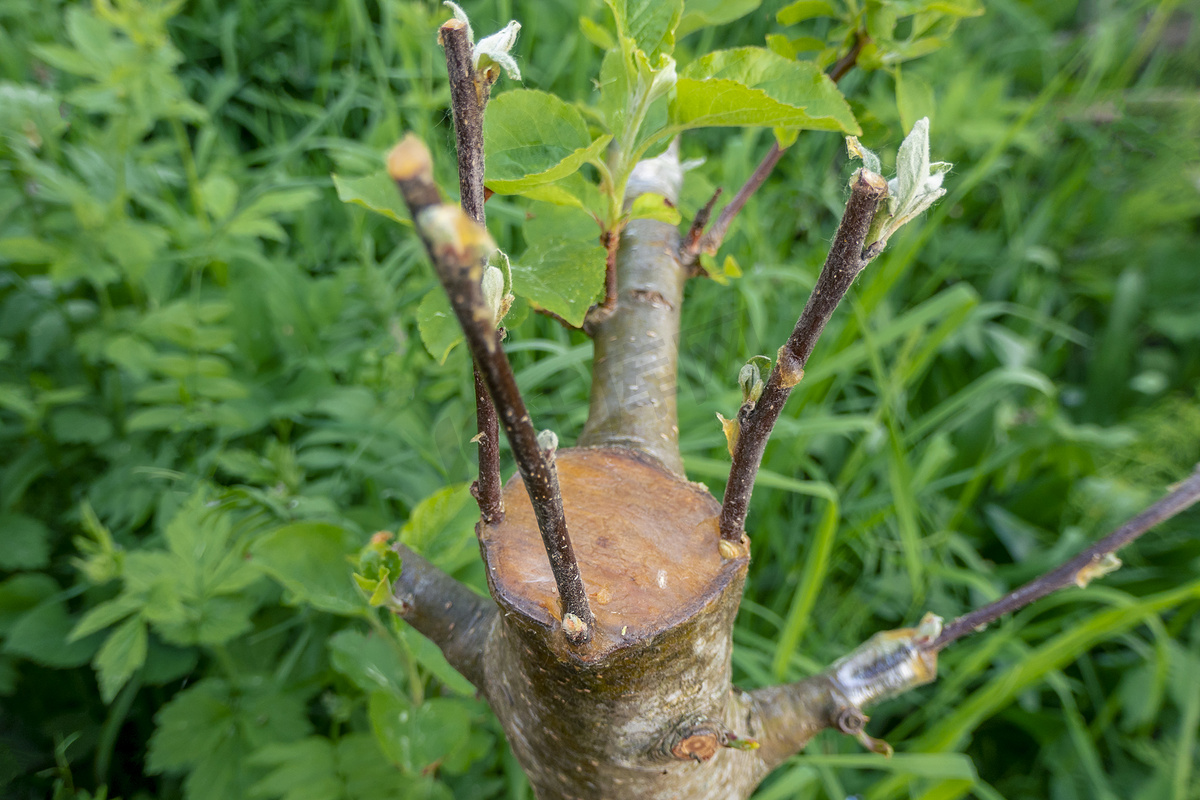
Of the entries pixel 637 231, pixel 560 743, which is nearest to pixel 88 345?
pixel 637 231

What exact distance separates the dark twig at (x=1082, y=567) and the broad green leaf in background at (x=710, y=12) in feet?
2.17

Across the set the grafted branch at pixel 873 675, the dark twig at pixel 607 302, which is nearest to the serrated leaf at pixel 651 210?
the dark twig at pixel 607 302

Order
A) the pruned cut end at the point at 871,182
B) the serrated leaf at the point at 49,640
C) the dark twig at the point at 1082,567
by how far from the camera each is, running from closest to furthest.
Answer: the pruned cut end at the point at 871,182
the dark twig at the point at 1082,567
the serrated leaf at the point at 49,640

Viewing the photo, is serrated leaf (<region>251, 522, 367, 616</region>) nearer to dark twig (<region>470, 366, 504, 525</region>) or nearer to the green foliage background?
the green foliage background

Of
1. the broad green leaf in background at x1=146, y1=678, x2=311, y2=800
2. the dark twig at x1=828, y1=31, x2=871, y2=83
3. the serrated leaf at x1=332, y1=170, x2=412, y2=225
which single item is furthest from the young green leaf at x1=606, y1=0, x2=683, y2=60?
the broad green leaf in background at x1=146, y1=678, x2=311, y2=800

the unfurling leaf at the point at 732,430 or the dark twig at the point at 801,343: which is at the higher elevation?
the dark twig at the point at 801,343

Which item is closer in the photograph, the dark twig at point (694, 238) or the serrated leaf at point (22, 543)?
the dark twig at point (694, 238)

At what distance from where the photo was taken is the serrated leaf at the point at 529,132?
2.03 ft

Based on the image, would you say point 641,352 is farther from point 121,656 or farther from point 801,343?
point 121,656

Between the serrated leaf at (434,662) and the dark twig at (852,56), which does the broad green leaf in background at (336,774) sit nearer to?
the serrated leaf at (434,662)

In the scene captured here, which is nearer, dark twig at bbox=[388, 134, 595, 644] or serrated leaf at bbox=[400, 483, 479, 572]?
dark twig at bbox=[388, 134, 595, 644]

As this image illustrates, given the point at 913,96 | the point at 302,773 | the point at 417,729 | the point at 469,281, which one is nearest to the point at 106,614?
the point at 302,773

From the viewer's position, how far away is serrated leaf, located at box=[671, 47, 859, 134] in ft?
1.85

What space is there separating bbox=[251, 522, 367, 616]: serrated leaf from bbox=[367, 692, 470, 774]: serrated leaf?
0.15 m
